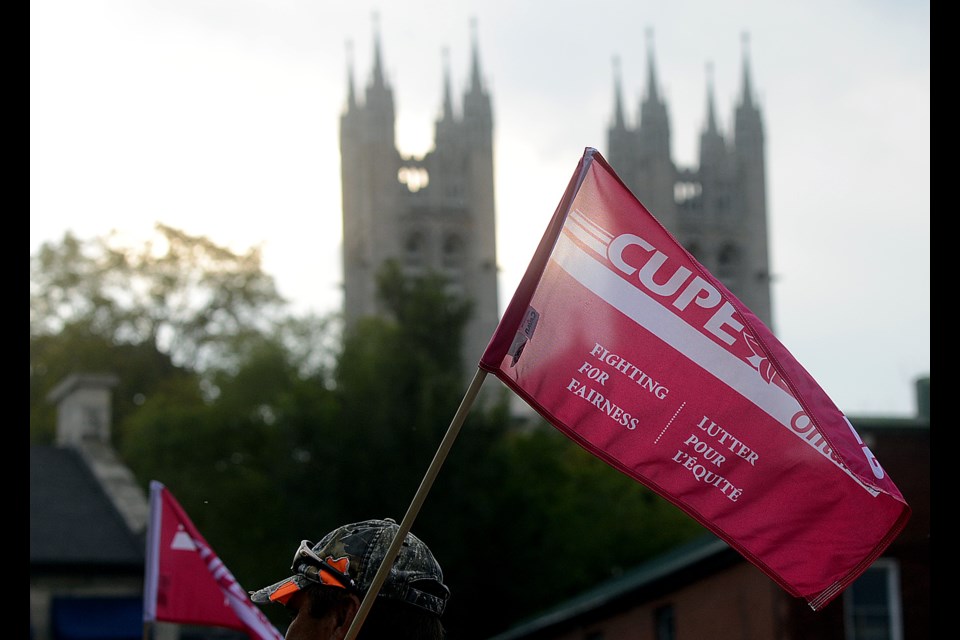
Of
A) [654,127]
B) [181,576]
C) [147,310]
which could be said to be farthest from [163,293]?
[654,127]

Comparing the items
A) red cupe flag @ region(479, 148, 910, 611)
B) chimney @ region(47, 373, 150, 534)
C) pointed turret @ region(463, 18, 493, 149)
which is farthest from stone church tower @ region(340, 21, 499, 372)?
red cupe flag @ region(479, 148, 910, 611)

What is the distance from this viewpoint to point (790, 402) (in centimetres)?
590

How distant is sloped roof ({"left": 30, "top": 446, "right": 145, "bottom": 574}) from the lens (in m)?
32.9

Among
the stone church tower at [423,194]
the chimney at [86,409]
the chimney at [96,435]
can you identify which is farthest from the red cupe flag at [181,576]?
the stone church tower at [423,194]

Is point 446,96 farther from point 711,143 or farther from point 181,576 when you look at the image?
point 181,576

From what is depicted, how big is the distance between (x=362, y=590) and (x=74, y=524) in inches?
1214

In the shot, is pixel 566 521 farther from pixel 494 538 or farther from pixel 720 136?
pixel 720 136

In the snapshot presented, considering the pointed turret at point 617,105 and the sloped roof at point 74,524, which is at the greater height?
the pointed turret at point 617,105

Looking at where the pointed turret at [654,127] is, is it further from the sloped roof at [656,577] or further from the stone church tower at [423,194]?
the sloped roof at [656,577]

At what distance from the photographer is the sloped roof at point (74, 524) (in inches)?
1294

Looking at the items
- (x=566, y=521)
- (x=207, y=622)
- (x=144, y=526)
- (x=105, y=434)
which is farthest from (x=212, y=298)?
(x=207, y=622)

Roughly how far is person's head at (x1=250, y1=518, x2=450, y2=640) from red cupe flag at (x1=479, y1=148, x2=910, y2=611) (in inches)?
51.1

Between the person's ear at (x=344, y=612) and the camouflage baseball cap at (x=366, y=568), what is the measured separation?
28 millimetres

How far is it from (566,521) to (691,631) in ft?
87.6
